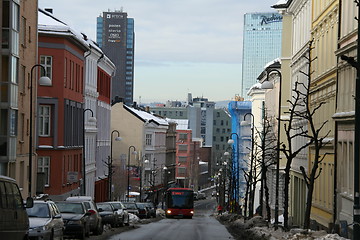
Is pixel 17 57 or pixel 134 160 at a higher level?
pixel 17 57

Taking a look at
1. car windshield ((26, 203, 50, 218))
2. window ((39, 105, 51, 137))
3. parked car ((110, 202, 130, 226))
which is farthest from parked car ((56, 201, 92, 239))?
window ((39, 105, 51, 137))

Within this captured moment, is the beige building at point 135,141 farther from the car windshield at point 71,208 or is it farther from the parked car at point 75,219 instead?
the parked car at point 75,219

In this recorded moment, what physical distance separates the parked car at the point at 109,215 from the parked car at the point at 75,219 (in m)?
8.91

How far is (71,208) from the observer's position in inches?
1324

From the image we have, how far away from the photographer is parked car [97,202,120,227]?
43722 millimetres

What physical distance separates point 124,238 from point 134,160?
100925 millimetres

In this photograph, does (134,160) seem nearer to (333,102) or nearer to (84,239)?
(333,102)

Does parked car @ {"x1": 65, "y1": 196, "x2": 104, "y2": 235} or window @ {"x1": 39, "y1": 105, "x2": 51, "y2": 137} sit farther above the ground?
window @ {"x1": 39, "y1": 105, "x2": 51, "y2": 137}

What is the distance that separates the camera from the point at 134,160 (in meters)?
137

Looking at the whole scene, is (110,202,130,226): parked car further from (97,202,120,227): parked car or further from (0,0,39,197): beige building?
(0,0,39,197): beige building

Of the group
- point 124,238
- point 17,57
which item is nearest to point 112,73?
point 17,57

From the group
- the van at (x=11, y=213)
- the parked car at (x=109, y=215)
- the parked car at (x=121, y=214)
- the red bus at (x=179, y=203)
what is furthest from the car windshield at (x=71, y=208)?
the red bus at (x=179, y=203)

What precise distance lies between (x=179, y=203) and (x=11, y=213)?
65886 millimetres

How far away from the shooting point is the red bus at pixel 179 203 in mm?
84750
